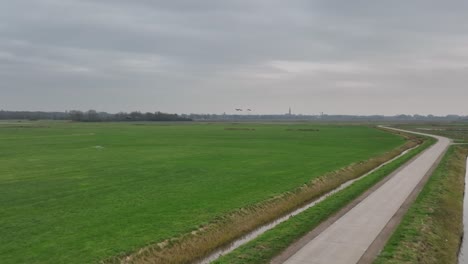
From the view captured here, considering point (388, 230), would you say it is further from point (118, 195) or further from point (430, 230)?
point (118, 195)

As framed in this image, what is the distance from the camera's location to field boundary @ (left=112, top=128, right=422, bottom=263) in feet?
53.3

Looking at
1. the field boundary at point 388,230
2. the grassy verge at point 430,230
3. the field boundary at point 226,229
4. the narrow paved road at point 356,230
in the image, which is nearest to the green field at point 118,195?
the field boundary at point 226,229

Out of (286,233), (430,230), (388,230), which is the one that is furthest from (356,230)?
(430,230)

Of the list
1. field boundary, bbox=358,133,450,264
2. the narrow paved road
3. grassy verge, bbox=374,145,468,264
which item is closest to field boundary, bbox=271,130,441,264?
the narrow paved road

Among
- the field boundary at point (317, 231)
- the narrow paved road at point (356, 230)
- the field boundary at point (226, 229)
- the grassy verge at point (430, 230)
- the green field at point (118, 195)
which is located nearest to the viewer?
the narrow paved road at point (356, 230)

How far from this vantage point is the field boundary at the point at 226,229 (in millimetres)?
16250

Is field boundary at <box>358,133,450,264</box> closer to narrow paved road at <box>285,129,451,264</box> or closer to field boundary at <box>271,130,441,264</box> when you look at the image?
narrow paved road at <box>285,129,451,264</box>

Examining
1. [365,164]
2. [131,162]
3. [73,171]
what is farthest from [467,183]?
[73,171]

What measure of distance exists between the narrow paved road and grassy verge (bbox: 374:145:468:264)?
0.96 m

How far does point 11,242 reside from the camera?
55.9 feet

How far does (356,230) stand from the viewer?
19.0 m

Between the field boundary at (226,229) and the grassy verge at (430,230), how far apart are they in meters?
6.96

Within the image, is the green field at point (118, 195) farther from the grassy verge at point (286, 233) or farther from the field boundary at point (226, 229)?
the grassy verge at point (286, 233)

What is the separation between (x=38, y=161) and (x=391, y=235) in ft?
125
